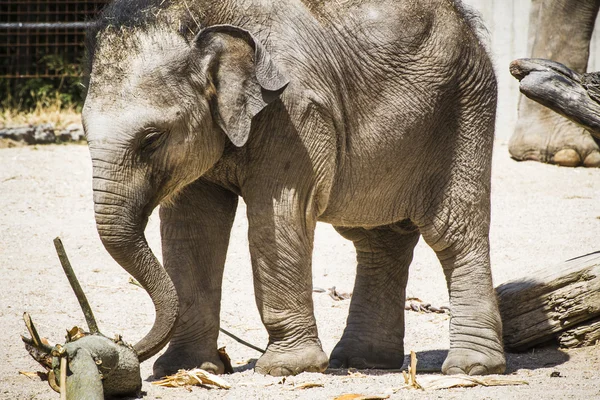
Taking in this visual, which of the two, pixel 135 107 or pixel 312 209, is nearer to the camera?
pixel 135 107

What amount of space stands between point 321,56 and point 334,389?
5.51ft

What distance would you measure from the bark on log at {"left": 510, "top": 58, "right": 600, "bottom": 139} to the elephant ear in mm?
1506

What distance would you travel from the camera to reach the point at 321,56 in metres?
5.25

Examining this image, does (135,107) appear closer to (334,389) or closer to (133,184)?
(133,184)

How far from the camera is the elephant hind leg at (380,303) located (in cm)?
638

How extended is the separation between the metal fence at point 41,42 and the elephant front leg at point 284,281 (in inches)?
334

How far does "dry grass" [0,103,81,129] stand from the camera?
40.3ft

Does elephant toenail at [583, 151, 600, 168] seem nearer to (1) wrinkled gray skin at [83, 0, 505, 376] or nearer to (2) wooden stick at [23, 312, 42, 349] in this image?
(1) wrinkled gray skin at [83, 0, 505, 376]

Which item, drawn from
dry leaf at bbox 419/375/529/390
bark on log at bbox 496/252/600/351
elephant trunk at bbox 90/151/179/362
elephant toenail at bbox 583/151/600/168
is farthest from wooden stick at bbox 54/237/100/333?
elephant toenail at bbox 583/151/600/168

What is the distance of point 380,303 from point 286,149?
5.61 feet

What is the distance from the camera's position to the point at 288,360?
17.1ft

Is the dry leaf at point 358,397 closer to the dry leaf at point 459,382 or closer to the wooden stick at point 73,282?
the dry leaf at point 459,382

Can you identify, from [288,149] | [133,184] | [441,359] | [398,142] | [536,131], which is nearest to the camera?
[133,184]

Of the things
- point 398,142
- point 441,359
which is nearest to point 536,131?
point 441,359
